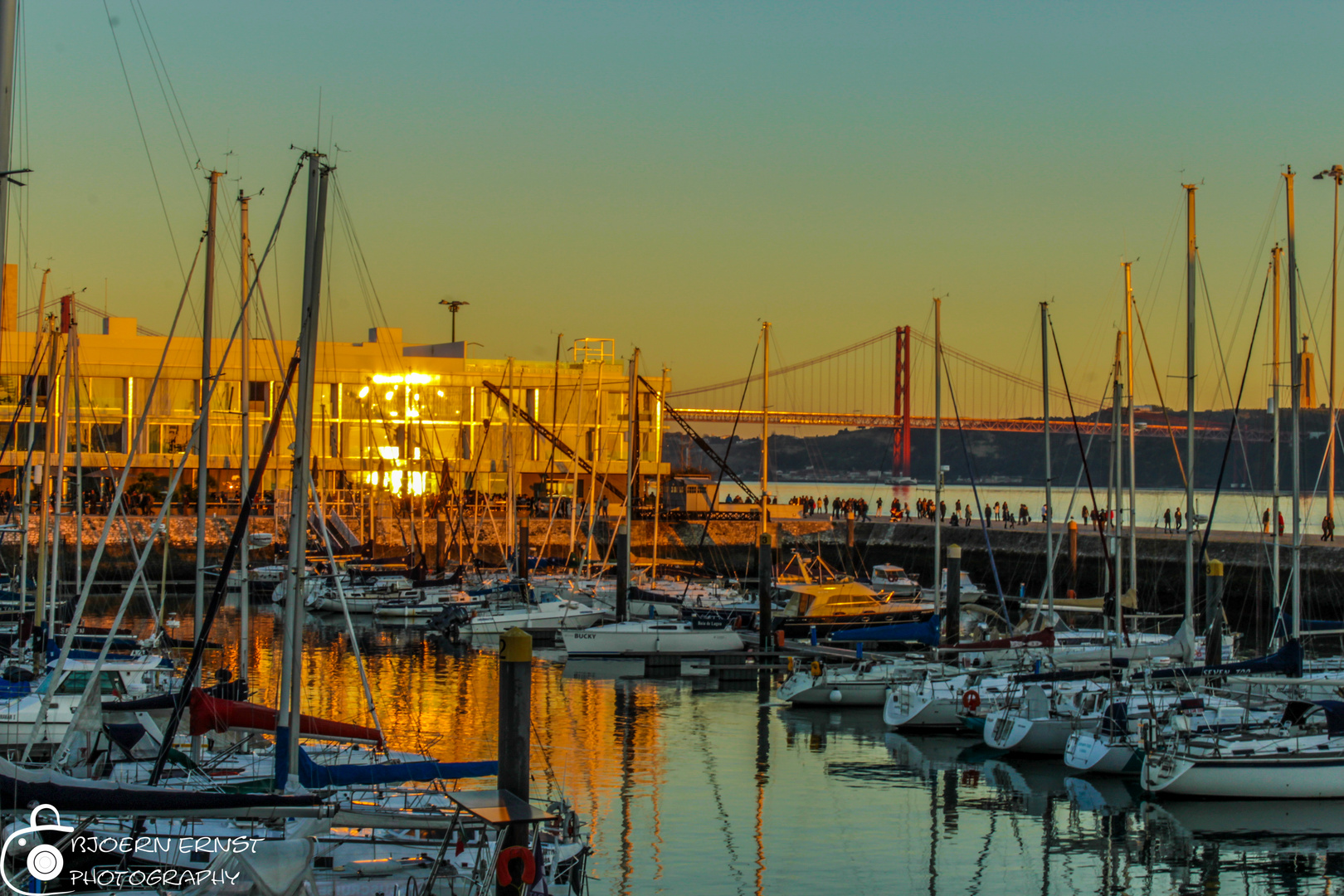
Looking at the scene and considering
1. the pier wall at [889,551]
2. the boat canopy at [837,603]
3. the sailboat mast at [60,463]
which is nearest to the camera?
the sailboat mast at [60,463]

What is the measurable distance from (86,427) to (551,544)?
20694mm

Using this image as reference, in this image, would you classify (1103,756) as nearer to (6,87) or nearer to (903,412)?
(6,87)

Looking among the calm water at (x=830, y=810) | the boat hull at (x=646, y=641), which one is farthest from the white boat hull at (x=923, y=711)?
the boat hull at (x=646, y=641)

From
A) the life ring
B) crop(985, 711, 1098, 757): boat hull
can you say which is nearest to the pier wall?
crop(985, 711, 1098, 757): boat hull

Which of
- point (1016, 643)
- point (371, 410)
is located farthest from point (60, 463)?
point (371, 410)

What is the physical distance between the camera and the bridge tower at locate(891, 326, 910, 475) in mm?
102844

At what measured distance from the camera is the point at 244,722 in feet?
51.1

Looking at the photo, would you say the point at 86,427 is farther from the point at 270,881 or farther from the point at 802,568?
the point at 270,881

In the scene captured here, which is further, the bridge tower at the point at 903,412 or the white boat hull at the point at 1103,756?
the bridge tower at the point at 903,412

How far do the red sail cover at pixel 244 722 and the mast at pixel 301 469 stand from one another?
3.49ft

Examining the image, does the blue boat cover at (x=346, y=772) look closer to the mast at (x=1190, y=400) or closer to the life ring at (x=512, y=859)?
the life ring at (x=512, y=859)

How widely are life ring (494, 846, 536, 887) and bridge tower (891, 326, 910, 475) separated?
266ft

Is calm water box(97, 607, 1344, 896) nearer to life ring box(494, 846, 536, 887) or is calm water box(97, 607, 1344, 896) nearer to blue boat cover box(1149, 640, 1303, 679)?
blue boat cover box(1149, 640, 1303, 679)

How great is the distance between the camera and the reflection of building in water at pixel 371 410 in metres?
59.0
